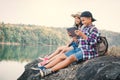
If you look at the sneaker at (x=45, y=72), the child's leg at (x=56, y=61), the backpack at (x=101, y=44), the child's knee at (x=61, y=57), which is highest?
the backpack at (x=101, y=44)

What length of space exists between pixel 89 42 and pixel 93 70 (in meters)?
0.48

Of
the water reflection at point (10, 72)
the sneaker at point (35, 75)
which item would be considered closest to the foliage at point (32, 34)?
the water reflection at point (10, 72)

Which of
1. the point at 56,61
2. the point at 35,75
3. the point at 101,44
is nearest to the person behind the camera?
the point at 101,44

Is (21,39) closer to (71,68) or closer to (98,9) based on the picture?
(98,9)

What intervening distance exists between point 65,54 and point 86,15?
0.59 m

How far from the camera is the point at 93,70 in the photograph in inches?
200

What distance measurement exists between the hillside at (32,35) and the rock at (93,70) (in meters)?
42.5

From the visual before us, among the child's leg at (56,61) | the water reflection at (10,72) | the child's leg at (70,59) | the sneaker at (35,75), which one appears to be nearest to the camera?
the child's leg at (70,59)

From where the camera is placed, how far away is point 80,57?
5566 mm

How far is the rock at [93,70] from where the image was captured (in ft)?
15.8

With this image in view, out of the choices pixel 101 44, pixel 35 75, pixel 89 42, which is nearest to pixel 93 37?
pixel 89 42

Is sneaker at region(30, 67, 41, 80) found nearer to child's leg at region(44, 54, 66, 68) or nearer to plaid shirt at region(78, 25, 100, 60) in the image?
child's leg at region(44, 54, 66, 68)

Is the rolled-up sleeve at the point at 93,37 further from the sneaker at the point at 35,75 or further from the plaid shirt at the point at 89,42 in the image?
the sneaker at the point at 35,75

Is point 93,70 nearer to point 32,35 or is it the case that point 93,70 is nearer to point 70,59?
point 70,59
